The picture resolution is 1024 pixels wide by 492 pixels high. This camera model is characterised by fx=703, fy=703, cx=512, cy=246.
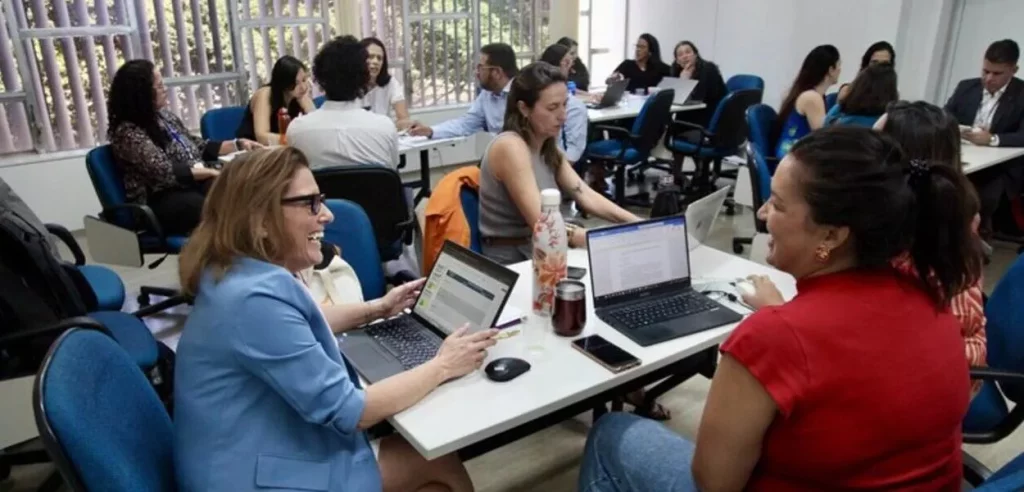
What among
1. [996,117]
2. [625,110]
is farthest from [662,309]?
[625,110]

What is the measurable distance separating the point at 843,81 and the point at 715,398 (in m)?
5.85

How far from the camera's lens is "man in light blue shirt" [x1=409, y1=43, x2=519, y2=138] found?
4188 millimetres

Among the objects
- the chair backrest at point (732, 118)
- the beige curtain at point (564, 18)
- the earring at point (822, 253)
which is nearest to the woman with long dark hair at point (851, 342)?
the earring at point (822, 253)

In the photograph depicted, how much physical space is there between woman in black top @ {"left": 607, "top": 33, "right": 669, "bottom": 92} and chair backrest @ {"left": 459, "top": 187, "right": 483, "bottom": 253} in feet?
13.9

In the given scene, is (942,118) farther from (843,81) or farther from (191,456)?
(843,81)

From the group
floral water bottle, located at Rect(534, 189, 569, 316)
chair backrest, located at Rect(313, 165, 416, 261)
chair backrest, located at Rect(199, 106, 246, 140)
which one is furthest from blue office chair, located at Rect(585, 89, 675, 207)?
floral water bottle, located at Rect(534, 189, 569, 316)

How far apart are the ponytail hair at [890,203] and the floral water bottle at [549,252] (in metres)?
0.67

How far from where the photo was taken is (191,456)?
124cm

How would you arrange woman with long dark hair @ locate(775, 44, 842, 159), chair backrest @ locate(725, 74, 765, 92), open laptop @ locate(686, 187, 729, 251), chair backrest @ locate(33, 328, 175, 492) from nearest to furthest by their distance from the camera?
chair backrest @ locate(33, 328, 175, 492) → open laptop @ locate(686, 187, 729, 251) → woman with long dark hair @ locate(775, 44, 842, 159) → chair backrest @ locate(725, 74, 765, 92)

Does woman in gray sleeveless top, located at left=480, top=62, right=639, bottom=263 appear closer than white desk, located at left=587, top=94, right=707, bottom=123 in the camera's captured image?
Yes

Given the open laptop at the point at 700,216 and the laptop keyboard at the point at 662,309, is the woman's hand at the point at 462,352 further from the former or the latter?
the open laptop at the point at 700,216

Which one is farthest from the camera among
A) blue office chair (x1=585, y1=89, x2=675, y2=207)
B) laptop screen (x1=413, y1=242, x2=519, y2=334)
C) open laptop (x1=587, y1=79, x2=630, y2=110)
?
open laptop (x1=587, y1=79, x2=630, y2=110)

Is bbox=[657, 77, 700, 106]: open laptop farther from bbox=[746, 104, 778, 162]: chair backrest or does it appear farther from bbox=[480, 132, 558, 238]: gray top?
bbox=[480, 132, 558, 238]: gray top

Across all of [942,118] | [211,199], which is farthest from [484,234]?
[942,118]
